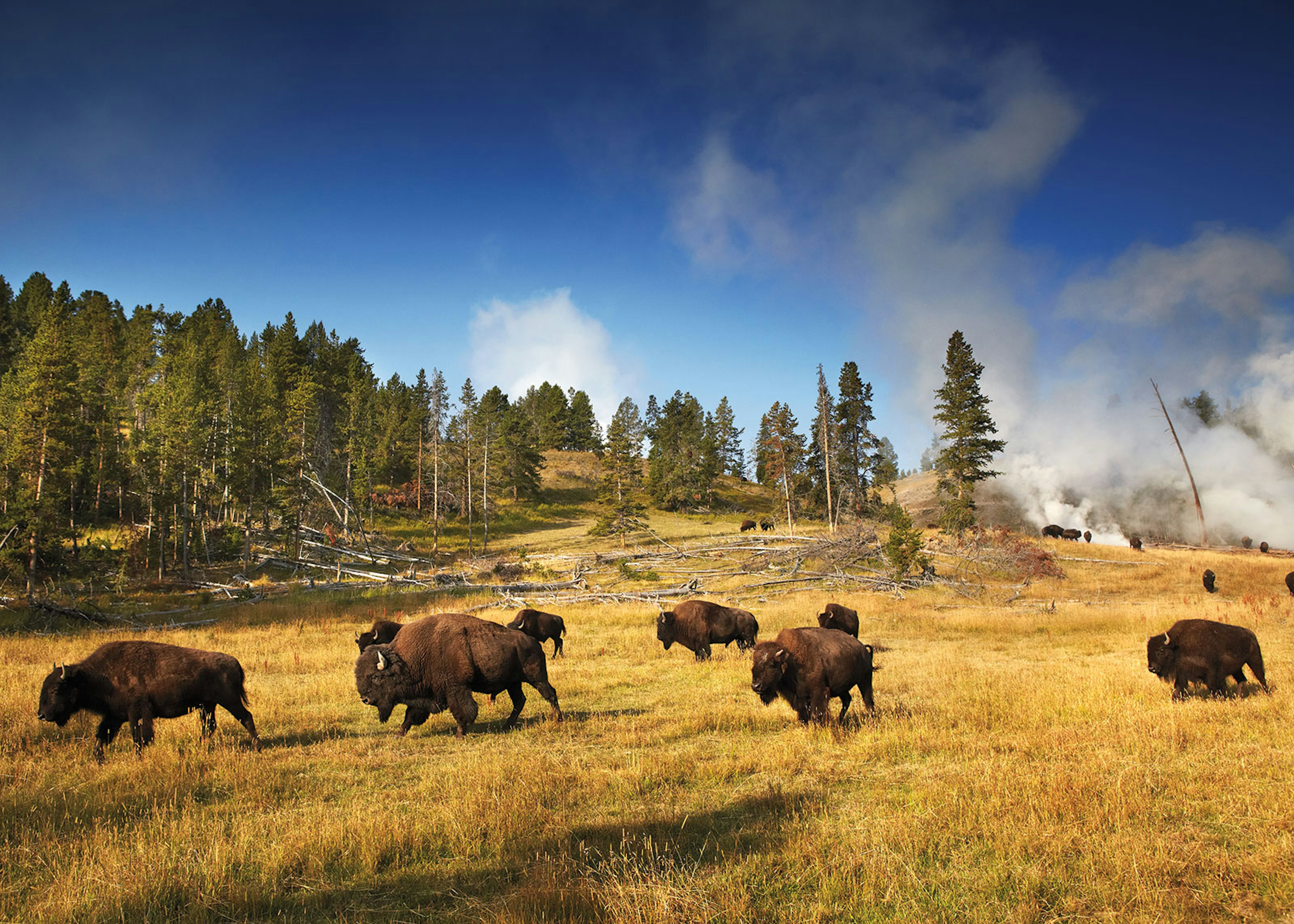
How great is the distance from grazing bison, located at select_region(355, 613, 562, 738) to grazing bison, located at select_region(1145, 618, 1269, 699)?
1165cm

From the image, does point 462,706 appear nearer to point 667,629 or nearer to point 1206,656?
point 667,629

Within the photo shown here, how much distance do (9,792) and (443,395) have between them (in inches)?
3011

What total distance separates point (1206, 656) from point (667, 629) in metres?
11.7

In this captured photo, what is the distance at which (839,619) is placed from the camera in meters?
18.2

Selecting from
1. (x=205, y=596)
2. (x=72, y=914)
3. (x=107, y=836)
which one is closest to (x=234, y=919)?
(x=72, y=914)

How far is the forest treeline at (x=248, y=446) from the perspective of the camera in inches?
1273

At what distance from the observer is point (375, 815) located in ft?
21.0

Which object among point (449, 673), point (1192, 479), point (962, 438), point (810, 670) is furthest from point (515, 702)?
point (1192, 479)

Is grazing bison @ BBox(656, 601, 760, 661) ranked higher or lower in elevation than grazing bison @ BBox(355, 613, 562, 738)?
lower

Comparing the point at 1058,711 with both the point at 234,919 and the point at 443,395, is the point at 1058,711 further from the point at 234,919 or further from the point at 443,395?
the point at 443,395

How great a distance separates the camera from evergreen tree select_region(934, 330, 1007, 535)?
43031 mm

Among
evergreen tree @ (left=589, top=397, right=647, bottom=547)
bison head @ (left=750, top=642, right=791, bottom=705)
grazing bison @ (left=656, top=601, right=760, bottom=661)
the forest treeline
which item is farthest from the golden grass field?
evergreen tree @ (left=589, top=397, right=647, bottom=547)

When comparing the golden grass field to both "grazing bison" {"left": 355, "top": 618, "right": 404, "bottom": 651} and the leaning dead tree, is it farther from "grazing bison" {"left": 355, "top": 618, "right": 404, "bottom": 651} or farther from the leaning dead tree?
the leaning dead tree

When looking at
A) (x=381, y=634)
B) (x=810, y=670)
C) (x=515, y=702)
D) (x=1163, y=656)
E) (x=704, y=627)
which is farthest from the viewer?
(x=704, y=627)
